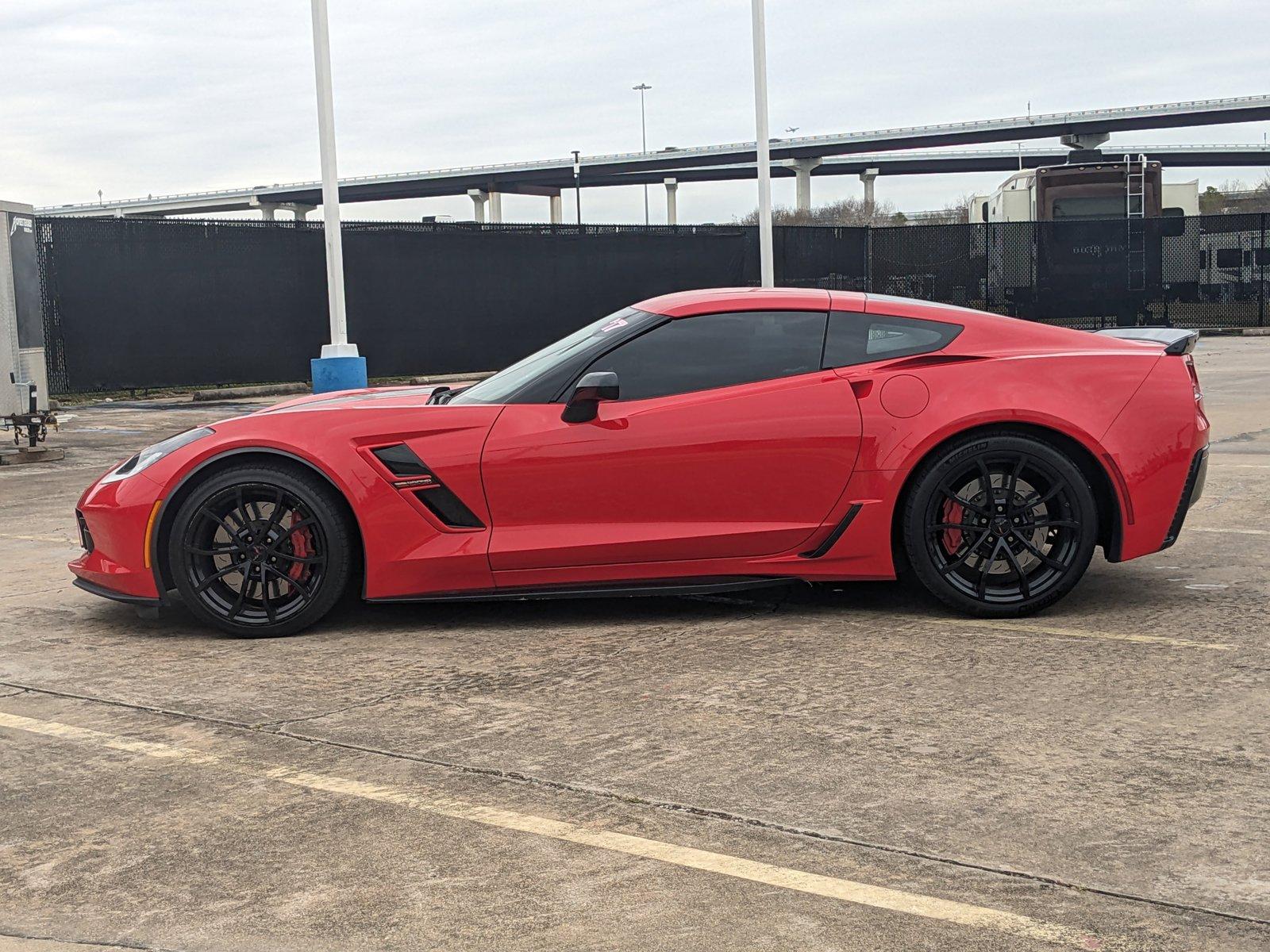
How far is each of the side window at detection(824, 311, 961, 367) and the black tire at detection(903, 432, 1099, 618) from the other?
1.43ft

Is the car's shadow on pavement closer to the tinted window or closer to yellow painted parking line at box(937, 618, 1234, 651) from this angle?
yellow painted parking line at box(937, 618, 1234, 651)

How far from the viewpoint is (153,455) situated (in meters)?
5.52

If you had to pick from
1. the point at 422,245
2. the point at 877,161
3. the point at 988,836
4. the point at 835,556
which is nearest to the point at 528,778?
the point at 988,836

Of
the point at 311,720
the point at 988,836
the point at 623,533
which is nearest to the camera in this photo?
the point at 988,836

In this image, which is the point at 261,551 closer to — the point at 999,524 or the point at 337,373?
the point at 999,524

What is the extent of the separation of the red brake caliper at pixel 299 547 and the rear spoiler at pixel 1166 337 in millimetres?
3395

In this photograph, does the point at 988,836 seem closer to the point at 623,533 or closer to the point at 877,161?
the point at 623,533

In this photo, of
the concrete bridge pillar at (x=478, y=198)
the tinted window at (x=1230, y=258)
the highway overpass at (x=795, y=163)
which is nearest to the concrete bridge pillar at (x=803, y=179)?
the highway overpass at (x=795, y=163)

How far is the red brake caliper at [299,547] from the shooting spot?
5.32m

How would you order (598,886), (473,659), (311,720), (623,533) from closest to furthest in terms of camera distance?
(598,886), (311,720), (473,659), (623,533)

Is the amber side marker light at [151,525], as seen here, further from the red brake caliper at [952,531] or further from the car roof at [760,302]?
the red brake caliper at [952,531]

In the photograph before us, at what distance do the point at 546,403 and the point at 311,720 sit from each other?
1.67 metres

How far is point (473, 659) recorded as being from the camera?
4.95m

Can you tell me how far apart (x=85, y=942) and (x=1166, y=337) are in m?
4.72
